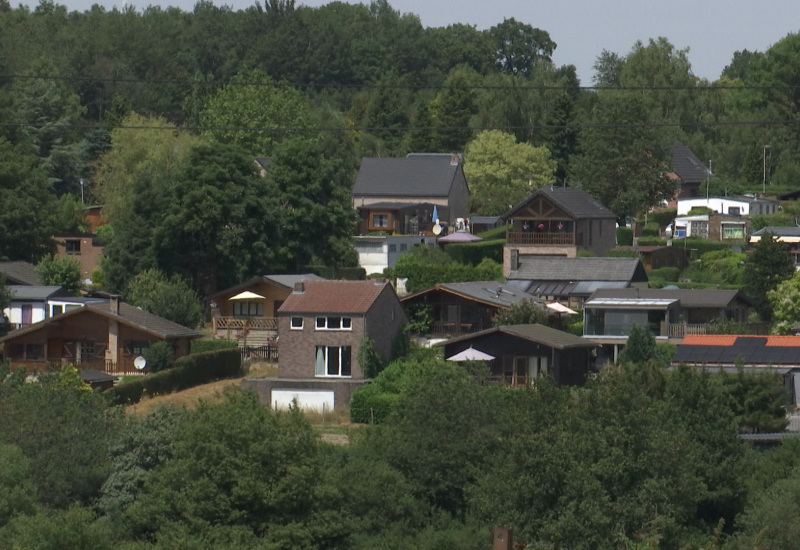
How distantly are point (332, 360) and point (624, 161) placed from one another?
1252 inches

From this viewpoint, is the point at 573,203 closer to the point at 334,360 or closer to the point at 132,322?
the point at 334,360

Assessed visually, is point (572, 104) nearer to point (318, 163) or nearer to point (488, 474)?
point (318, 163)

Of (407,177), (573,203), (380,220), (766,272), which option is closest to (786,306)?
(766,272)

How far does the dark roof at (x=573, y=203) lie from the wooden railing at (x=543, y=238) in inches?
38.9

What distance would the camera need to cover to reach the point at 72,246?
77438mm

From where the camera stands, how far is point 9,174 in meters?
69.8

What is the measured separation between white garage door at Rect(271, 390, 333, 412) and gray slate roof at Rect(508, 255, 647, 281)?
54.6ft

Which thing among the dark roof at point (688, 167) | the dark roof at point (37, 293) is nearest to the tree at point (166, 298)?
the dark roof at point (37, 293)

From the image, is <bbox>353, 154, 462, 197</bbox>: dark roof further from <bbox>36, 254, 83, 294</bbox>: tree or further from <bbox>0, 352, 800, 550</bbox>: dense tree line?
<bbox>0, 352, 800, 550</bbox>: dense tree line

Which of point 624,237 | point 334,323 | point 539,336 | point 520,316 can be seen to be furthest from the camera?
point 624,237

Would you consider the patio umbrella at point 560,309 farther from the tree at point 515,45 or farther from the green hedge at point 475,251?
the tree at point 515,45

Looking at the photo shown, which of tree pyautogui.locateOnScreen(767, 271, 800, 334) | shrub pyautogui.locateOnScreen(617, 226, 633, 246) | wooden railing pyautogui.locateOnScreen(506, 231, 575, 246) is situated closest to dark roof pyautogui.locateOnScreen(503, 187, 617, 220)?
wooden railing pyautogui.locateOnScreen(506, 231, 575, 246)

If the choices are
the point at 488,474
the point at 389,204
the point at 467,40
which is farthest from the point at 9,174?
the point at 467,40

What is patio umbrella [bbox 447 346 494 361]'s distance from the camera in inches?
2151
